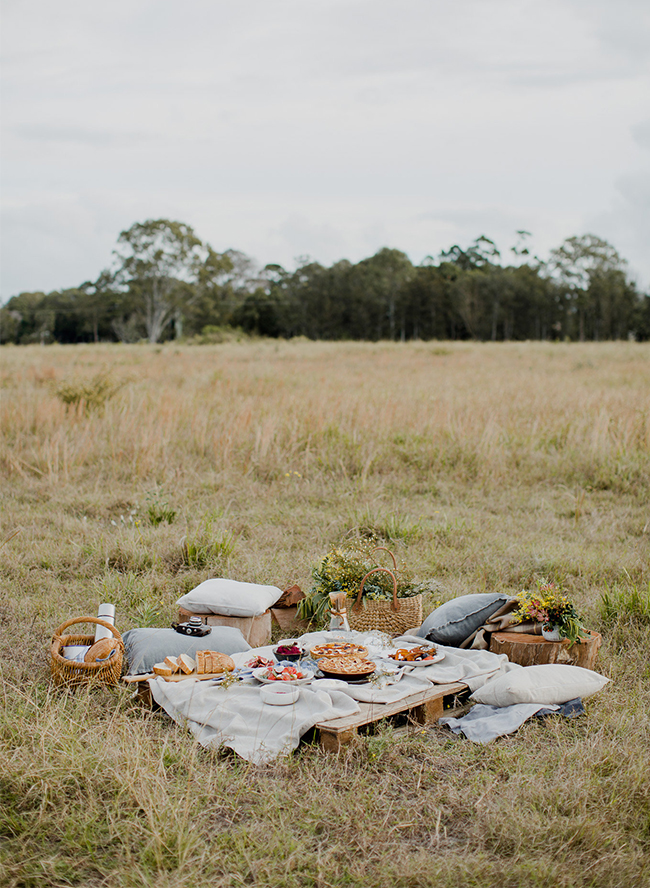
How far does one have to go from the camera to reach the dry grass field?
229cm

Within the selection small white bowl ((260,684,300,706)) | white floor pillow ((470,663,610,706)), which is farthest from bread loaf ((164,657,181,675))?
white floor pillow ((470,663,610,706))

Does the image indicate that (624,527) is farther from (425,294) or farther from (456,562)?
(425,294)

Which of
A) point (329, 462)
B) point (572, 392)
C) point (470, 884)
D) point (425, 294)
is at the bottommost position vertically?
point (470, 884)

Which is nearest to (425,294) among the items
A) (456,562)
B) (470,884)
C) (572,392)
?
(572,392)

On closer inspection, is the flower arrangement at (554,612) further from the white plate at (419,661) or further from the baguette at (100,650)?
the baguette at (100,650)

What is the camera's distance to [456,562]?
542 centimetres

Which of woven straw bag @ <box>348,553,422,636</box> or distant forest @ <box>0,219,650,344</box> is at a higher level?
distant forest @ <box>0,219,650,344</box>

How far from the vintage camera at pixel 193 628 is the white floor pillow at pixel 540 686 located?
1.46 meters

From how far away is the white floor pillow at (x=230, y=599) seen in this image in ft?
13.5

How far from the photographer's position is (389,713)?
3.09m

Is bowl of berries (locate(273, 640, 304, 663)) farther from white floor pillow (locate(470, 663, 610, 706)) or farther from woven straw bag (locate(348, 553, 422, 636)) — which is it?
white floor pillow (locate(470, 663, 610, 706))

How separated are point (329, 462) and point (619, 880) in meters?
6.22

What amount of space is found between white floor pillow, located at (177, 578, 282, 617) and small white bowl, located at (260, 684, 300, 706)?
0.91 m

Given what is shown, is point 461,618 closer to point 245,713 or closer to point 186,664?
point 245,713
